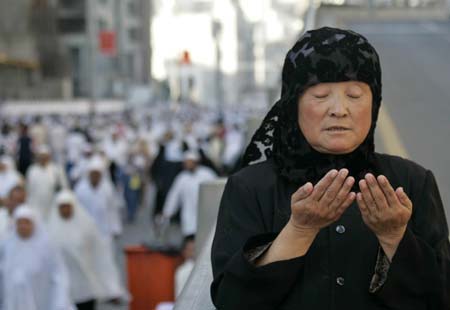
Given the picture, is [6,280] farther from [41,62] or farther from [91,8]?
[91,8]

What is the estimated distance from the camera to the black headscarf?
275 cm

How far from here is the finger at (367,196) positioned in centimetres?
253

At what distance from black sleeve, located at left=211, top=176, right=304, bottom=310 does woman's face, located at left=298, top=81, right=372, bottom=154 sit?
246 mm


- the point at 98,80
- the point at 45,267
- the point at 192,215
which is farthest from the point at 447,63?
the point at 98,80

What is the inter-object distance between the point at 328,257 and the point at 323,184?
0.32 m

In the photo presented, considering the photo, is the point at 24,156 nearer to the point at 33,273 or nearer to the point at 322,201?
the point at 33,273

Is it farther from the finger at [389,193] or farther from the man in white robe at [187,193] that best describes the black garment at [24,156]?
the finger at [389,193]

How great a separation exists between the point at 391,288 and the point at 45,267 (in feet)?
23.1

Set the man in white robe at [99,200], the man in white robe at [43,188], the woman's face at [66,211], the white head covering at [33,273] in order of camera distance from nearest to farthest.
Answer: the white head covering at [33,273]
the woman's face at [66,211]
the man in white robe at [99,200]
the man in white robe at [43,188]

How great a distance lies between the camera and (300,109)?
110 inches

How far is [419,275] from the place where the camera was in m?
2.69

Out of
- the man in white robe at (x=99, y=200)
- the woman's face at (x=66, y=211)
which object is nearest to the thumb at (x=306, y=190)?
the woman's face at (x=66, y=211)

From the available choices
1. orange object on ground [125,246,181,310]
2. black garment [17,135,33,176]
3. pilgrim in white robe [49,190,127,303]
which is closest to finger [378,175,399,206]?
orange object on ground [125,246,181,310]

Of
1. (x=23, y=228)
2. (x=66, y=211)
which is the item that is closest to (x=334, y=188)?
(x=23, y=228)
